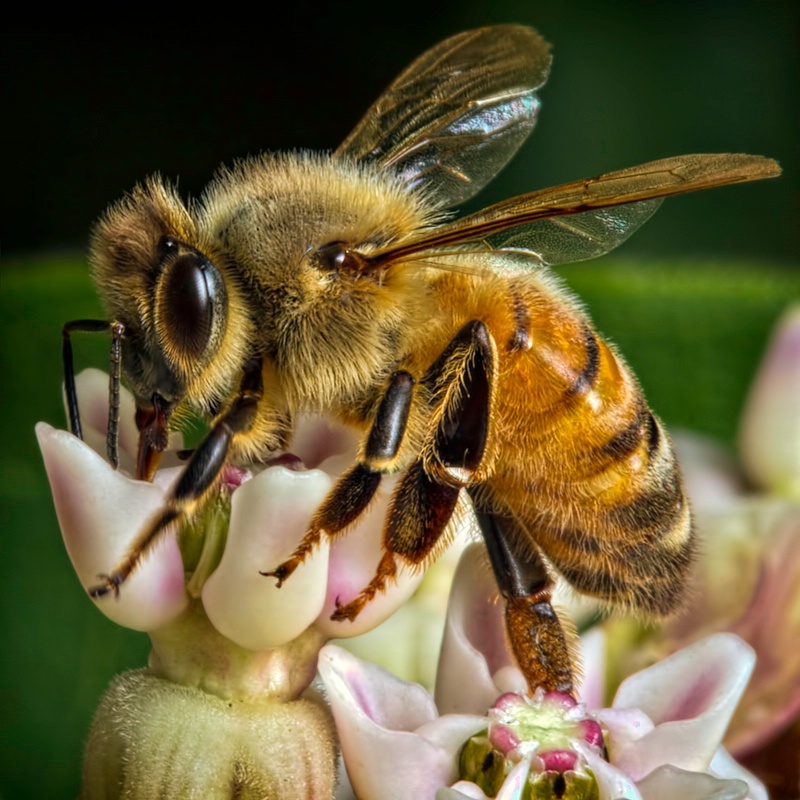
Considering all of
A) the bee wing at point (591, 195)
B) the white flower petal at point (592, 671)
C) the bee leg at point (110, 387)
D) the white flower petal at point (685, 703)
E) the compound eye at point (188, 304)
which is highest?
the bee wing at point (591, 195)

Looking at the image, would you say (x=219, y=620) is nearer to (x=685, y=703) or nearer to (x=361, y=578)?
(x=361, y=578)

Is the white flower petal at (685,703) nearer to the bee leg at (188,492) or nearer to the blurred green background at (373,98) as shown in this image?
the bee leg at (188,492)

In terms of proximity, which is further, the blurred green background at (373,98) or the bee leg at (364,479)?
the blurred green background at (373,98)

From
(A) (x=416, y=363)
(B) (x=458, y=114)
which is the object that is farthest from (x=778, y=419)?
(A) (x=416, y=363)

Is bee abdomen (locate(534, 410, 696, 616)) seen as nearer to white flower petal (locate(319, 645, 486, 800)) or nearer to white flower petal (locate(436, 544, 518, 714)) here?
white flower petal (locate(436, 544, 518, 714))

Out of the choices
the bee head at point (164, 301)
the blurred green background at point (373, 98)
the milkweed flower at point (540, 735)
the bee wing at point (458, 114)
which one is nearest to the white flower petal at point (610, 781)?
the milkweed flower at point (540, 735)

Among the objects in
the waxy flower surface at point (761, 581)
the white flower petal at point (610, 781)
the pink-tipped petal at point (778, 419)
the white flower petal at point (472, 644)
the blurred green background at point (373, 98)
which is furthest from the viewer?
the blurred green background at point (373, 98)

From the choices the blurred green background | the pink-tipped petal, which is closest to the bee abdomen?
the pink-tipped petal

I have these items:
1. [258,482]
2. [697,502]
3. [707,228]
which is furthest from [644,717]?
[707,228]
